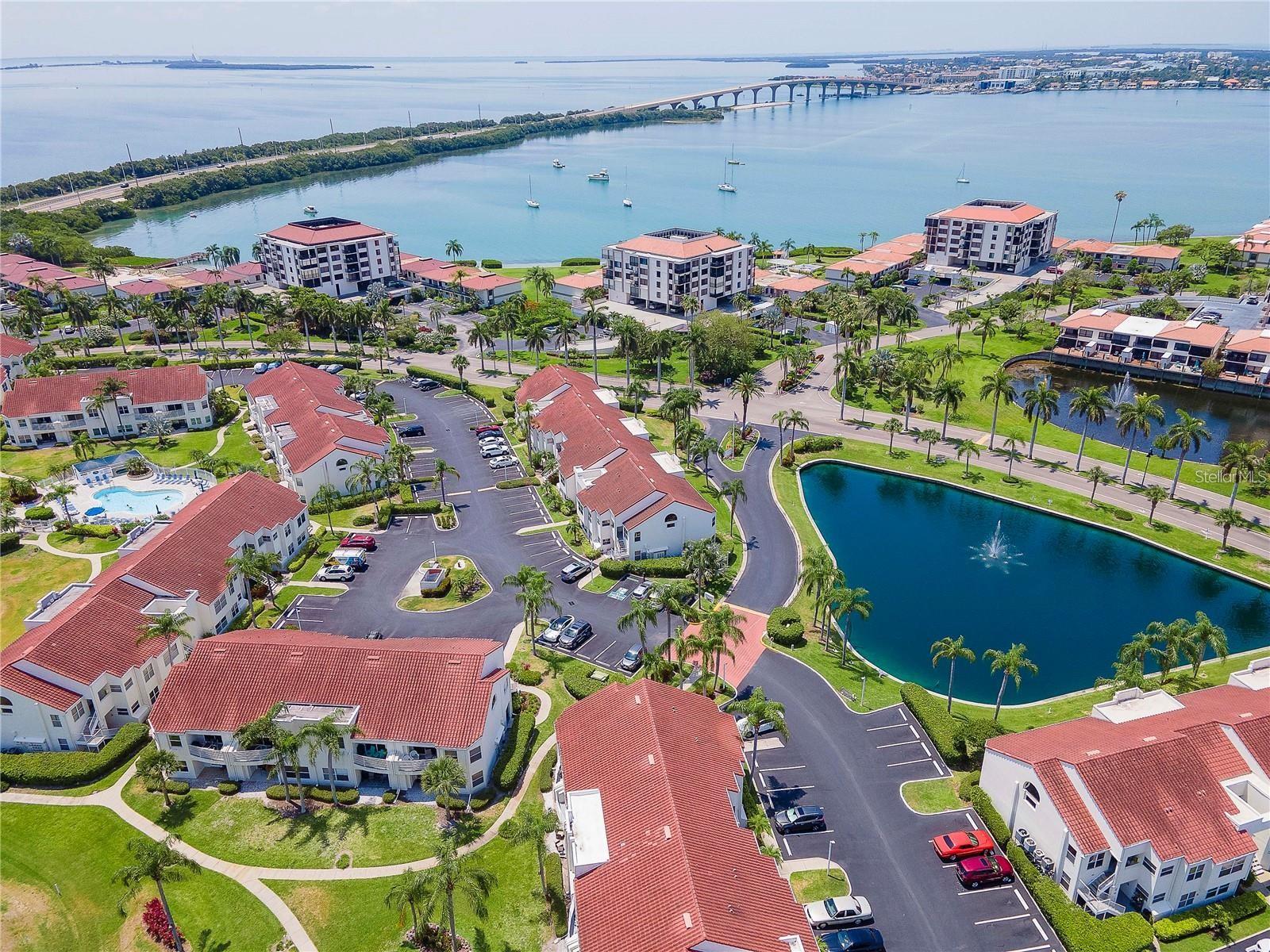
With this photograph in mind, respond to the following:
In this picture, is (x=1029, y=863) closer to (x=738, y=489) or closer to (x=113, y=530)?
(x=738, y=489)

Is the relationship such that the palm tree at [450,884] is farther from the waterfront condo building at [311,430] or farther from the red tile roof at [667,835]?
the waterfront condo building at [311,430]

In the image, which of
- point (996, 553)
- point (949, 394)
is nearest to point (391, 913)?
point (996, 553)

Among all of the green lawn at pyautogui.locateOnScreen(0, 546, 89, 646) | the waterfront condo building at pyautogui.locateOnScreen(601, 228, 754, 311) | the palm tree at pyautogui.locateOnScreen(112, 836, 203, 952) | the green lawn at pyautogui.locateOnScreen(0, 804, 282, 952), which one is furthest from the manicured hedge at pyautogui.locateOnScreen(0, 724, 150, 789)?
the waterfront condo building at pyautogui.locateOnScreen(601, 228, 754, 311)

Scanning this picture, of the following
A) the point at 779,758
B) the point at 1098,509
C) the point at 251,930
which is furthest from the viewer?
the point at 1098,509

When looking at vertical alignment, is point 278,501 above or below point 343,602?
above

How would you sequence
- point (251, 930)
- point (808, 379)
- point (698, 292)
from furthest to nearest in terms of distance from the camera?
1. point (698, 292)
2. point (808, 379)
3. point (251, 930)

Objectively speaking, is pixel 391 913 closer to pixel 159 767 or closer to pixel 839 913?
pixel 159 767

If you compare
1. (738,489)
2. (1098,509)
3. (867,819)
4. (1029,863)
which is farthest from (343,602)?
(1098,509)
